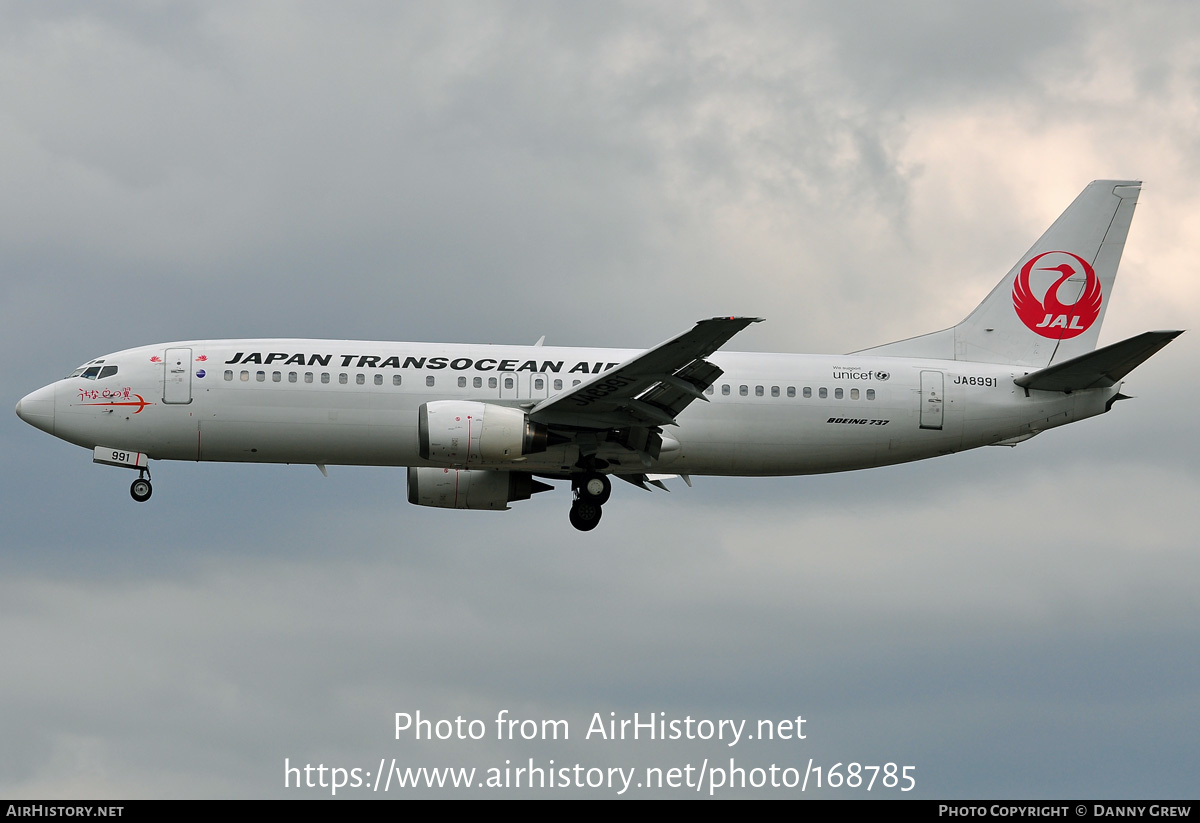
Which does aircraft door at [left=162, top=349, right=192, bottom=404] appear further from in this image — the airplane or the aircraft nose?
the aircraft nose

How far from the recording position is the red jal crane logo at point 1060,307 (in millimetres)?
45375

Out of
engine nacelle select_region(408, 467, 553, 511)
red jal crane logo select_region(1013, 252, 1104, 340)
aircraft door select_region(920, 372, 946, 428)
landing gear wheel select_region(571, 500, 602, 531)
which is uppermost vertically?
red jal crane logo select_region(1013, 252, 1104, 340)

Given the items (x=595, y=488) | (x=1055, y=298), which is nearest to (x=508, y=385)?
(x=595, y=488)

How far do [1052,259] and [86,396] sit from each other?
1155 inches

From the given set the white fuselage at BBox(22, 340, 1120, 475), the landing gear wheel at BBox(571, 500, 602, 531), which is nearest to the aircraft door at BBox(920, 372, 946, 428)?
the white fuselage at BBox(22, 340, 1120, 475)

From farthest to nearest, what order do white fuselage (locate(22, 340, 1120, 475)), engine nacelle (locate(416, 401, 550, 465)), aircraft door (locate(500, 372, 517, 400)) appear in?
aircraft door (locate(500, 372, 517, 400)) < white fuselage (locate(22, 340, 1120, 475)) < engine nacelle (locate(416, 401, 550, 465))

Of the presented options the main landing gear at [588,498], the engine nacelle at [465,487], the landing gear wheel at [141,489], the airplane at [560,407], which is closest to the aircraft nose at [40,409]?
the airplane at [560,407]

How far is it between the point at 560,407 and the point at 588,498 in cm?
414

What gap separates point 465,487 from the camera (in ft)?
146

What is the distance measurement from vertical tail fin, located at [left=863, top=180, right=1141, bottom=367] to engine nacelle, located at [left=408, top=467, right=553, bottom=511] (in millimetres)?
11772

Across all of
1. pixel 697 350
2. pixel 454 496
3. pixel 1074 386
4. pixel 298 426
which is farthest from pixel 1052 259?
pixel 298 426

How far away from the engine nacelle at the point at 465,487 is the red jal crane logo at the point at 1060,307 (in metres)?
16.2

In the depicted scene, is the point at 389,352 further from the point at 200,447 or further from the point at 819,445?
the point at 819,445

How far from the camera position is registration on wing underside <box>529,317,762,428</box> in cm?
3697
